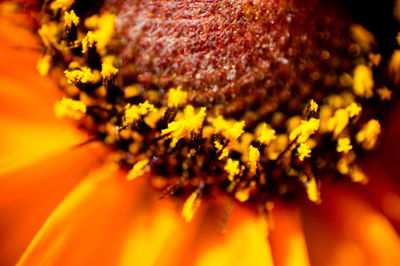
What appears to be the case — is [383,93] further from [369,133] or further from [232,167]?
[232,167]

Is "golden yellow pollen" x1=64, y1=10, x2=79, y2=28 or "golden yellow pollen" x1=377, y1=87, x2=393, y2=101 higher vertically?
"golden yellow pollen" x1=64, y1=10, x2=79, y2=28

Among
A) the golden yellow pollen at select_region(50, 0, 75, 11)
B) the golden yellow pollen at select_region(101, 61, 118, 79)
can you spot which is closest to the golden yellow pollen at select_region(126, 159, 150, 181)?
the golden yellow pollen at select_region(101, 61, 118, 79)

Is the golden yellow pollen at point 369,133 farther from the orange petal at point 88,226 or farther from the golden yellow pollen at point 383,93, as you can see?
the orange petal at point 88,226

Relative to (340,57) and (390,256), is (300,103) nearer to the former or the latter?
(340,57)

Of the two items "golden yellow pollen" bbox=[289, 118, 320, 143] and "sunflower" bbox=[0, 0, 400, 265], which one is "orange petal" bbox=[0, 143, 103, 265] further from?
"golden yellow pollen" bbox=[289, 118, 320, 143]

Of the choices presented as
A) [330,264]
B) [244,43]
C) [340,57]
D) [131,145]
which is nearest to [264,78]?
[244,43]

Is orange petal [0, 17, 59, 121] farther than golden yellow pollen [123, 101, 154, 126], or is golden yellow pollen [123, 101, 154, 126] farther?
orange petal [0, 17, 59, 121]

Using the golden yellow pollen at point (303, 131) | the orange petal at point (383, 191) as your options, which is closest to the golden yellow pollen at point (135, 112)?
the golden yellow pollen at point (303, 131)
